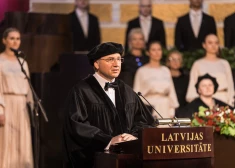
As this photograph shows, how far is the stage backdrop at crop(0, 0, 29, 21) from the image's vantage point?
9.70 m

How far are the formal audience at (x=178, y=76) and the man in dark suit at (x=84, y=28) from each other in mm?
1558

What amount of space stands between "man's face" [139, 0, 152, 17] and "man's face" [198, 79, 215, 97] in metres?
2.13

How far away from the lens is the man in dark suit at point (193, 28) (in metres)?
10.2

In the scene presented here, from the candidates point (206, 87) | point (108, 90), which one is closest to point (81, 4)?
point (206, 87)

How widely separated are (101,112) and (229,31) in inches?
246

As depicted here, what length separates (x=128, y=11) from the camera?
36.9 feet

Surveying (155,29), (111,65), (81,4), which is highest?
(81,4)

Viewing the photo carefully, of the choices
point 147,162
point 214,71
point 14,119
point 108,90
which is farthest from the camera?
point 214,71

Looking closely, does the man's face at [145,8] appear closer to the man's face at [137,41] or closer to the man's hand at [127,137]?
the man's face at [137,41]

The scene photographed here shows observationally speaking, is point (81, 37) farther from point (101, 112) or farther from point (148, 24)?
point (101, 112)

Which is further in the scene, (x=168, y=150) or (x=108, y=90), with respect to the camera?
→ (x=108, y=90)

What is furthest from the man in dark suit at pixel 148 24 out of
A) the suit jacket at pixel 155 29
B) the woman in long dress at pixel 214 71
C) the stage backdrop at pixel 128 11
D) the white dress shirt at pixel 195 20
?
the woman in long dress at pixel 214 71

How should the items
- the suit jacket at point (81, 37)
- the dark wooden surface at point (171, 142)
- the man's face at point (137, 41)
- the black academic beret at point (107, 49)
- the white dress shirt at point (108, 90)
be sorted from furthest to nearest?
the suit jacket at point (81, 37) → the man's face at point (137, 41) → the white dress shirt at point (108, 90) → the black academic beret at point (107, 49) → the dark wooden surface at point (171, 142)

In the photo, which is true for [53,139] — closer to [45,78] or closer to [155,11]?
[45,78]
